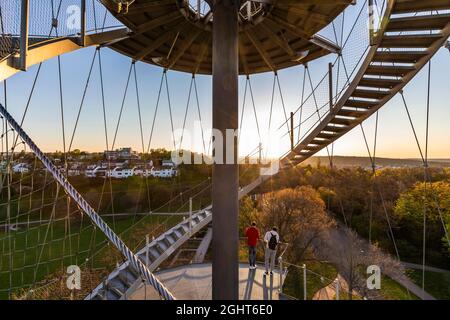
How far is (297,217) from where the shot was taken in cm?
1745

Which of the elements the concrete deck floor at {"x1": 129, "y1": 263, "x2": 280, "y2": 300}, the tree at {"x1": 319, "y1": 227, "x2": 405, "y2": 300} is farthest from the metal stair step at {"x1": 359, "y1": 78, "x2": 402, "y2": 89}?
the tree at {"x1": 319, "y1": 227, "x2": 405, "y2": 300}

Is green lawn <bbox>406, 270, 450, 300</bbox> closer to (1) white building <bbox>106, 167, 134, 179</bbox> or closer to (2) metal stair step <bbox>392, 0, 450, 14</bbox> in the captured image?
(1) white building <bbox>106, 167, 134, 179</bbox>

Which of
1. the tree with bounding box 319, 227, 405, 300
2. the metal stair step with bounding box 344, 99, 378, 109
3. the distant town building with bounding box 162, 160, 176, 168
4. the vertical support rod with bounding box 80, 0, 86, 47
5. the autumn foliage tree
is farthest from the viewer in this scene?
the autumn foliage tree

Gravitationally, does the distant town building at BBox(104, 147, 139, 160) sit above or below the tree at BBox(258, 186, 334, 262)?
above

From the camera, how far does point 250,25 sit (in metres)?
5.54

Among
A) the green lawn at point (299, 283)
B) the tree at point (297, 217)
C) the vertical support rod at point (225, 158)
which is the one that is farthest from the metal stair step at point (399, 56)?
the tree at point (297, 217)

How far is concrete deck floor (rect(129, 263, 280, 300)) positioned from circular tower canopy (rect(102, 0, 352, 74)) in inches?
171

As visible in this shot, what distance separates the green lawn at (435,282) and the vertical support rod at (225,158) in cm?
1626

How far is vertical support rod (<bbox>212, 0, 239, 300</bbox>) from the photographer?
4.43 m

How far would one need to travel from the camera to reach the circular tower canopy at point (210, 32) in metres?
5.01

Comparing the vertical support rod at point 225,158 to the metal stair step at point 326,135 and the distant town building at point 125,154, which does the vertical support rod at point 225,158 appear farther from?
the distant town building at point 125,154

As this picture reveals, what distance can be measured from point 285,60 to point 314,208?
40.8ft

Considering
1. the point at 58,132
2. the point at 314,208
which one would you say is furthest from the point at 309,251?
the point at 58,132

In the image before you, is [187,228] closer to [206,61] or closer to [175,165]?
[206,61]
